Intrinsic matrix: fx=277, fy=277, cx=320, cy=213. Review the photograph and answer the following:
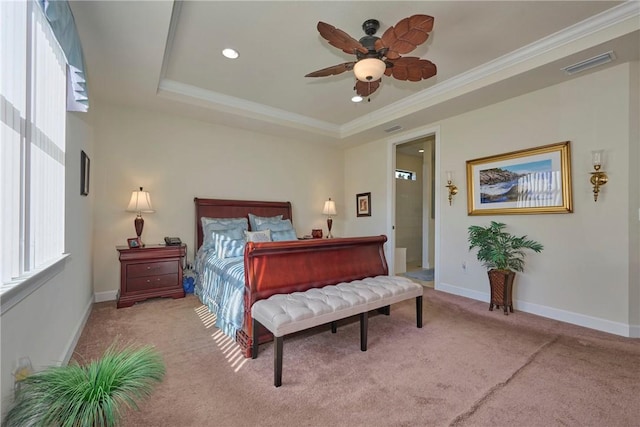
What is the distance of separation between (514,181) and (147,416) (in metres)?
4.21

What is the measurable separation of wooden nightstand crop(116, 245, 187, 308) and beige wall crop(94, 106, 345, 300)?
44 centimetres

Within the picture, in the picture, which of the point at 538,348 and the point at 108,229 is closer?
the point at 538,348

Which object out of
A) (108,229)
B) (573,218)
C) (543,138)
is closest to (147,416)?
(108,229)

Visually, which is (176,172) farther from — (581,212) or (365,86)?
(581,212)

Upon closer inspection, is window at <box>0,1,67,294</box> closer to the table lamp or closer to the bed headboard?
the table lamp

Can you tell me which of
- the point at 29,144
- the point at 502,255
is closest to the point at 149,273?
the point at 29,144

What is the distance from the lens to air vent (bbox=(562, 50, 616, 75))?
102 inches

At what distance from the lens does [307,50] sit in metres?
2.86

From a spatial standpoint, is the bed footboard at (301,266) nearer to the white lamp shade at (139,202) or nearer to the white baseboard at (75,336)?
the white baseboard at (75,336)

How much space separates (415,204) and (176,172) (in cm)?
537

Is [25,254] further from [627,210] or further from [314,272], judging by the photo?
[627,210]

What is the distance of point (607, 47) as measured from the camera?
2463mm

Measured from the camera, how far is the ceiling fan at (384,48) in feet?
6.25

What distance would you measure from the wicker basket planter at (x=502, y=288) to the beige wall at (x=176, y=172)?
324 centimetres
